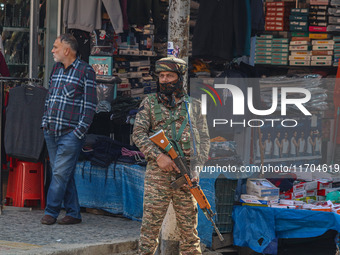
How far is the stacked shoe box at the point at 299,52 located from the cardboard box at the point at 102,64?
3.70m

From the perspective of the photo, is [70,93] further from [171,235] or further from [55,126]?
[171,235]

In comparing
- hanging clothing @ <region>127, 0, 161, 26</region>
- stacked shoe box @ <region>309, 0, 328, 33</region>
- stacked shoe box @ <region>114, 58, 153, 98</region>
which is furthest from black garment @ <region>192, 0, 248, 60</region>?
stacked shoe box @ <region>309, 0, 328, 33</region>

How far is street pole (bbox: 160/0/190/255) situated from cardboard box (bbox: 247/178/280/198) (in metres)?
1.41

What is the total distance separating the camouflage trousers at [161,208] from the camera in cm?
629

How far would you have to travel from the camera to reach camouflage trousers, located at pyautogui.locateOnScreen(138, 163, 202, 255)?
6.29 meters

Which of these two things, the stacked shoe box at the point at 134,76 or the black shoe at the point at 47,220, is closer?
the black shoe at the point at 47,220

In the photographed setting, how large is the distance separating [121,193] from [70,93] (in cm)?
158

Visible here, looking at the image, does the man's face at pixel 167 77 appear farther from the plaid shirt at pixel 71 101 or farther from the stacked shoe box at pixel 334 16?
the stacked shoe box at pixel 334 16

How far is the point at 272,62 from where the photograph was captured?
1259cm

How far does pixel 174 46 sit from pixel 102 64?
327cm

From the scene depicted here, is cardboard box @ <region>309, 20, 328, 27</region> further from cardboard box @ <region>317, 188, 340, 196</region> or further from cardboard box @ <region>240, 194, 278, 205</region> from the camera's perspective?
cardboard box @ <region>240, 194, 278, 205</region>

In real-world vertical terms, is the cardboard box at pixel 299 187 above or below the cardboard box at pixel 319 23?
below

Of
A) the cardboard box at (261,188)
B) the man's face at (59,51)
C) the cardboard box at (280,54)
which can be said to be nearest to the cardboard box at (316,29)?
the cardboard box at (280,54)

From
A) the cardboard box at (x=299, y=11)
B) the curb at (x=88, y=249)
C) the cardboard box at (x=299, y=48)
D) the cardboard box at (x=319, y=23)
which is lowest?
the curb at (x=88, y=249)
